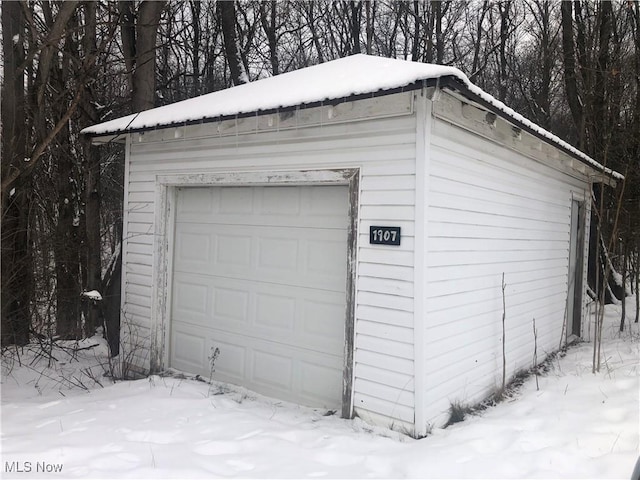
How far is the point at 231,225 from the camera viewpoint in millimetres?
5523

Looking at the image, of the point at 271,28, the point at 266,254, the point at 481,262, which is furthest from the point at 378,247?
the point at 271,28

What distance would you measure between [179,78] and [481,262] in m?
10.5

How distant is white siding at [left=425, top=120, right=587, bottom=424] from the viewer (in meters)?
4.14

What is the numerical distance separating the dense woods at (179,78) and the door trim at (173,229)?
4.66 feet

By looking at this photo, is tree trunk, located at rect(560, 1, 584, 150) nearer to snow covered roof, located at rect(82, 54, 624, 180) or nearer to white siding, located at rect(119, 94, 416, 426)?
Result: snow covered roof, located at rect(82, 54, 624, 180)

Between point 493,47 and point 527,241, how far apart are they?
41.5 feet

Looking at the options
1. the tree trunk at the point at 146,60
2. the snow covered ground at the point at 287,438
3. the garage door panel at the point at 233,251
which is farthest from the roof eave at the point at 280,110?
the snow covered ground at the point at 287,438

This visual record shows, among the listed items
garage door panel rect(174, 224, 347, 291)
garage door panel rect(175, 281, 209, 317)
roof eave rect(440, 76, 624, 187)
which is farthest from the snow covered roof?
garage door panel rect(175, 281, 209, 317)

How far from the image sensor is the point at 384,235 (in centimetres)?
411

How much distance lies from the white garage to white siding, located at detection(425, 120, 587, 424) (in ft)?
0.08

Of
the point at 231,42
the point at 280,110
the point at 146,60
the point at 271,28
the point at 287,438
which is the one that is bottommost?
the point at 287,438

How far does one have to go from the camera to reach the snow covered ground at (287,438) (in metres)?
3.26

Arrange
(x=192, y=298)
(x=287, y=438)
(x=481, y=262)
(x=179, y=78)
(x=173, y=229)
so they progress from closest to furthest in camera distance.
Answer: (x=287, y=438)
(x=481, y=262)
(x=192, y=298)
(x=173, y=229)
(x=179, y=78)

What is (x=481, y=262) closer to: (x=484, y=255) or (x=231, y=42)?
(x=484, y=255)
